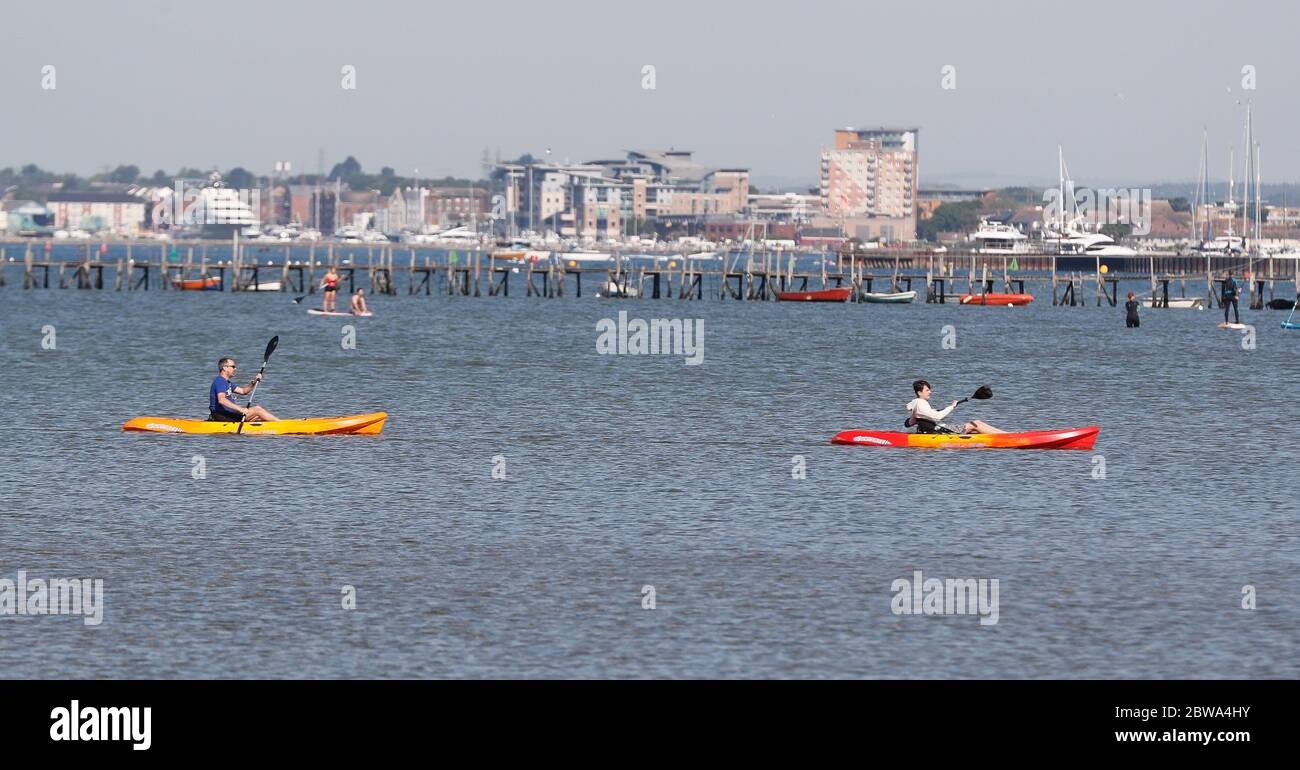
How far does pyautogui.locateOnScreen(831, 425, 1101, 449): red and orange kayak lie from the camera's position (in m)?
35.0

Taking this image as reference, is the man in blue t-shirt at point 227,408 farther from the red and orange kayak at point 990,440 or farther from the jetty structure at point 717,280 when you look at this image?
the jetty structure at point 717,280

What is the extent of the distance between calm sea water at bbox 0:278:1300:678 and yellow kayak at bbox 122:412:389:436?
301mm

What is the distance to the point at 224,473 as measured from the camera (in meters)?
31.6

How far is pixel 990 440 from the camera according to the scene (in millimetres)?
35062

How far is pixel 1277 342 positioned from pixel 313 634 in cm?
6739

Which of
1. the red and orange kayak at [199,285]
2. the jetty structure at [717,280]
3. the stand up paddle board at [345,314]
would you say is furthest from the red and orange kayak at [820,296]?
the red and orange kayak at [199,285]

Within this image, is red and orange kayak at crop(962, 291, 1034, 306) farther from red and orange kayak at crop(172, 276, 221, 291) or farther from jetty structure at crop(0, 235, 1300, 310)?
red and orange kayak at crop(172, 276, 221, 291)

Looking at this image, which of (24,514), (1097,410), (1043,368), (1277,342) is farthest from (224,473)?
(1277,342)

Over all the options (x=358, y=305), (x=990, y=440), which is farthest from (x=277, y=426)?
(x=358, y=305)

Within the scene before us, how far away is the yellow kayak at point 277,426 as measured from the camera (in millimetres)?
36000

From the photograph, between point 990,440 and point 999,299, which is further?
point 999,299

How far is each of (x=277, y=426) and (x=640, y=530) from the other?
1202 centimetres

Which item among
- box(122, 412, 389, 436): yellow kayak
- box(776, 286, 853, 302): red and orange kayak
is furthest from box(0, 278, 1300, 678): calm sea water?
box(776, 286, 853, 302): red and orange kayak

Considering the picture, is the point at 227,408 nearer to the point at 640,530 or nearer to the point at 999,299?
the point at 640,530
